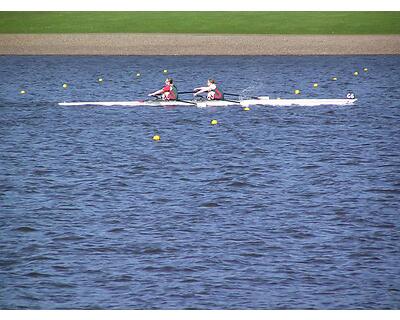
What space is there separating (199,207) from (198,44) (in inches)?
2639

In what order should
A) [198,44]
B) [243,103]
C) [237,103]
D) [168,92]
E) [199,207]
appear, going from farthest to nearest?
[198,44] → [237,103] → [243,103] → [168,92] → [199,207]

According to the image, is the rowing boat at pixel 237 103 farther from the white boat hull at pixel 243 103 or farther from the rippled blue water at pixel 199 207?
the rippled blue water at pixel 199 207

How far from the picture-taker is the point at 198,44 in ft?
295

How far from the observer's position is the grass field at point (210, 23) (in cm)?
9381

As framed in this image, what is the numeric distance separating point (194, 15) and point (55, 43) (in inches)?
787

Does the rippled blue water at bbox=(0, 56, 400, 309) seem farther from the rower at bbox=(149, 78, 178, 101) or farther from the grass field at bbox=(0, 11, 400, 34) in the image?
the grass field at bbox=(0, 11, 400, 34)

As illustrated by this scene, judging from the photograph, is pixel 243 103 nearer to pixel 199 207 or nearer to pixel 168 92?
pixel 168 92

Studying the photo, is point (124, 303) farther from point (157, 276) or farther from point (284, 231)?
point (284, 231)

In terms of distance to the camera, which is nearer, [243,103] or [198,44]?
[243,103]

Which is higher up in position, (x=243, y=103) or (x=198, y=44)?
(x=198, y=44)

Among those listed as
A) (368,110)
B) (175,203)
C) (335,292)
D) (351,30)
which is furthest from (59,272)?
(351,30)

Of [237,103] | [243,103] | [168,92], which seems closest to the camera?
[168,92]

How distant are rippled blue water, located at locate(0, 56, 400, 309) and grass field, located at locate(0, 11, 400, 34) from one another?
40.5 meters

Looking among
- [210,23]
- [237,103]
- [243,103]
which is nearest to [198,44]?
[210,23]
